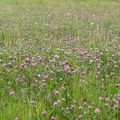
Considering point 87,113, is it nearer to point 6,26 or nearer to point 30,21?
point 6,26

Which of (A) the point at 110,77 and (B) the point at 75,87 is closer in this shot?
(B) the point at 75,87

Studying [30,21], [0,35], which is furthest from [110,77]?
[30,21]

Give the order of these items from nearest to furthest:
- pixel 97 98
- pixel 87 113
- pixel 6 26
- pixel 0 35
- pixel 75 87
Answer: pixel 87 113 → pixel 97 98 → pixel 75 87 → pixel 0 35 → pixel 6 26

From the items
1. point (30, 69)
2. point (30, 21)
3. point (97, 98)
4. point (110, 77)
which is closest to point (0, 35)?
point (30, 21)

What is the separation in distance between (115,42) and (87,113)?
12.0 feet

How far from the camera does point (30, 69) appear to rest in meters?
5.20

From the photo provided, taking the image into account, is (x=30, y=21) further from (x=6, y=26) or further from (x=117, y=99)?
(x=117, y=99)

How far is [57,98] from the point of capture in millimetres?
4234

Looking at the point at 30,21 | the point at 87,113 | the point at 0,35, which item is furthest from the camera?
the point at 30,21

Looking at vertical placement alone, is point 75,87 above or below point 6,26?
above

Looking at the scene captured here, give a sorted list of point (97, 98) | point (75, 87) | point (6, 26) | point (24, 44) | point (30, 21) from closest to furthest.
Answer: point (97, 98) → point (75, 87) → point (24, 44) → point (6, 26) → point (30, 21)

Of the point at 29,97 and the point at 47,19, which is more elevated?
the point at 29,97

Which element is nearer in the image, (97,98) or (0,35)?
(97,98)

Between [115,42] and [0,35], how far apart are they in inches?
120
